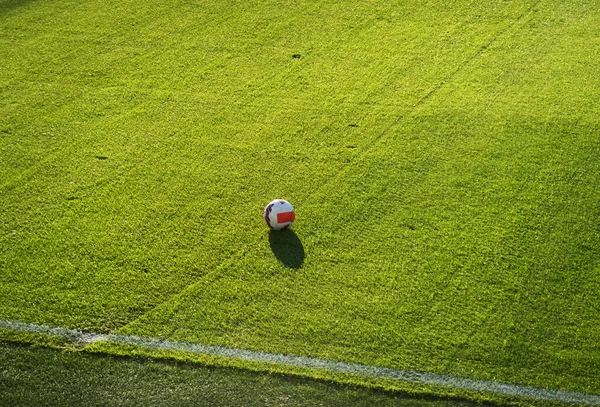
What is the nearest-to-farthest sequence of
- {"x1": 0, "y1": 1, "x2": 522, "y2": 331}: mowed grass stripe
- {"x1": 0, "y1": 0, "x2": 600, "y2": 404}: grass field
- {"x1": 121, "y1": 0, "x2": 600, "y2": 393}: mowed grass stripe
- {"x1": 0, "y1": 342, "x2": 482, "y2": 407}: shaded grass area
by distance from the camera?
{"x1": 0, "y1": 342, "x2": 482, "y2": 407}: shaded grass area → {"x1": 121, "y1": 0, "x2": 600, "y2": 393}: mowed grass stripe → {"x1": 0, "y1": 0, "x2": 600, "y2": 404}: grass field → {"x1": 0, "y1": 1, "x2": 522, "y2": 331}: mowed grass stripe

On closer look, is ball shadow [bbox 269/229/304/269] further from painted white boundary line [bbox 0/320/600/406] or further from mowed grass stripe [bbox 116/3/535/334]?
painted white boundary line [bbox 0/320/600/406]

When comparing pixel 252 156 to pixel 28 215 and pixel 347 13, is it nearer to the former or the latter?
pixel 28 215

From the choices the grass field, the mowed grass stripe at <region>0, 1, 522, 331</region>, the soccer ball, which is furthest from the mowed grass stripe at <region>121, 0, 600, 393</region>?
the mowed grass stripe at <region>0, 1, 522, 331</region>

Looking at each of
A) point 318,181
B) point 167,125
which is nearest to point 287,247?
point 318,181

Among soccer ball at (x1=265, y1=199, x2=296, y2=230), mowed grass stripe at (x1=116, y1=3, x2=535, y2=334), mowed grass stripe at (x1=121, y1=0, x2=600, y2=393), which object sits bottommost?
mowed grass stripe at (x1=121, y1=0, x2=600, y2=393)

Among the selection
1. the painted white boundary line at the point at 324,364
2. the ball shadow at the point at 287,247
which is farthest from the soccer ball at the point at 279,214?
the painted white boundary line at the point at 324,364

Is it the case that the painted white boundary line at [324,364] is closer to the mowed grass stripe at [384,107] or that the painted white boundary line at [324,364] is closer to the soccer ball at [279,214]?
the mowed grass stripe at [384,107]

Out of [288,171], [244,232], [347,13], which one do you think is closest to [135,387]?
[244,232]

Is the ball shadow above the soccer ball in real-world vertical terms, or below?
below
